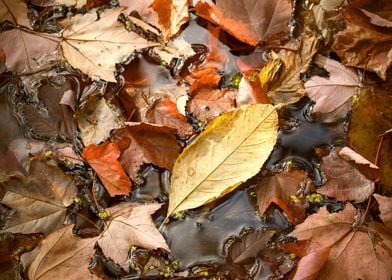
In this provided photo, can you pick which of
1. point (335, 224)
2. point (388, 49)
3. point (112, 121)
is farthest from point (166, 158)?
point (388, 49)

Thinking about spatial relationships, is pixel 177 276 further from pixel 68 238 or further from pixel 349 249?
pixel 349 249

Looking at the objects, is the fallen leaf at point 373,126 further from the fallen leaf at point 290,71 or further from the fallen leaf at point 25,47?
the fallen leaf at point 25,47

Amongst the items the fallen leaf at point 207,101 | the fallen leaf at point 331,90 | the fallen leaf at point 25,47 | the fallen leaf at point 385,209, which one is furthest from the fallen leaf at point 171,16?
the fallen leaf at point 385,209

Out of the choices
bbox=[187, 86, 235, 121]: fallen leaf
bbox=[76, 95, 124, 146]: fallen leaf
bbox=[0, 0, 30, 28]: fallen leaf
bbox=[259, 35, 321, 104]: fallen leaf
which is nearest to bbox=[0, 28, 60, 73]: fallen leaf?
bbox=[0, 0, 30, 28]: fallen leaf

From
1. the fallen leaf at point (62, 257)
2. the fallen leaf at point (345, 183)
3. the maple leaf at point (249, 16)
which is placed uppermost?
the maple leaf at point (249, 16)

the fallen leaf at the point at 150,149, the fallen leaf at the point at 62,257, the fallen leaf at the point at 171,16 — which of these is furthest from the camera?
the fallen leaf at the point at 171,16

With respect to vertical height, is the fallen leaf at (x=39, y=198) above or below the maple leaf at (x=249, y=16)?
below
